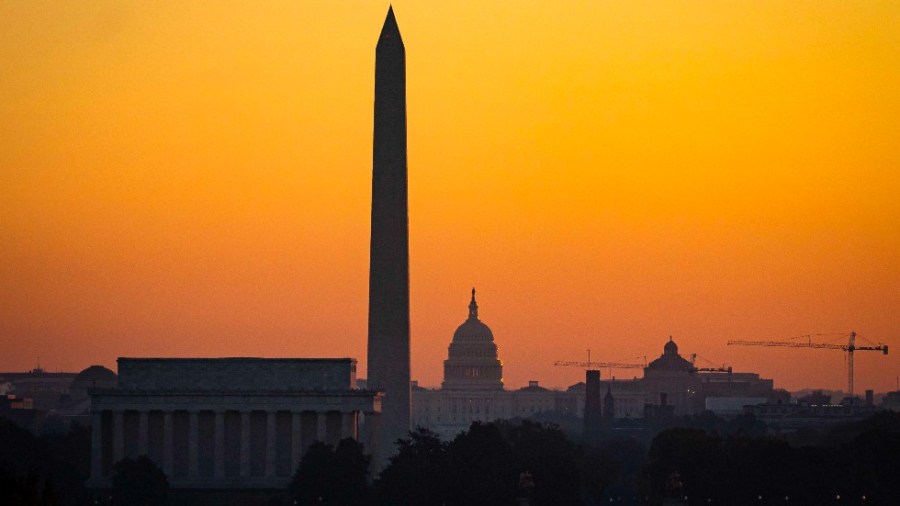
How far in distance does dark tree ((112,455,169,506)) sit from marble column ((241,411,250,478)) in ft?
37.2

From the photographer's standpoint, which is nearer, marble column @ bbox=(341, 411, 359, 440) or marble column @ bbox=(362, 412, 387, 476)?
marble column @ bbox=(341, 411, 359, 440)

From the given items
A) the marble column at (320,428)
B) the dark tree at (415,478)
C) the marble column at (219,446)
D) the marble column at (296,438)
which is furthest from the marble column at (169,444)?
the dark tree at (415,478)

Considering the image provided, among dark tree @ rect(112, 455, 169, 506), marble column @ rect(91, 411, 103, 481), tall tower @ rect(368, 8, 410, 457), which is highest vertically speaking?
tall tower @ rect(368, 8, 410, 457)

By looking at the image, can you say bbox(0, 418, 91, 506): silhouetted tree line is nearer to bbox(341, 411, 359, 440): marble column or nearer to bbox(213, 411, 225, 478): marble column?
bbox(213, 411, 225, 478): marble column

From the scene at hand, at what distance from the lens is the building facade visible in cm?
18288

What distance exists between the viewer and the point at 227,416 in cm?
18425

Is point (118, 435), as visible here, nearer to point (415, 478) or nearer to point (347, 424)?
point (347, 424)

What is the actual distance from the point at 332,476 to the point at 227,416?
22826 mm

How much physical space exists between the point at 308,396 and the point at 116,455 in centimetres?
1176

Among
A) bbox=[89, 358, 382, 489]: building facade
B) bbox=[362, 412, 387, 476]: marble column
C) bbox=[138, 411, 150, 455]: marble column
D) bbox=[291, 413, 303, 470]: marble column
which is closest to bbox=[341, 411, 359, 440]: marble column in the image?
bbox=[89, 358, 382, 489]: building facade

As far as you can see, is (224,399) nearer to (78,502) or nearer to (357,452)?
(357,452)

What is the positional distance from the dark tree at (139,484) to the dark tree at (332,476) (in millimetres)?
7045

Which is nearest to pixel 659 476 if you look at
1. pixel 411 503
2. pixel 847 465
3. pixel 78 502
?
pixel 847 465

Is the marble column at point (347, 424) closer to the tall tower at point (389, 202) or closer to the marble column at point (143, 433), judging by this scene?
the tall tower at point (389, 202)
